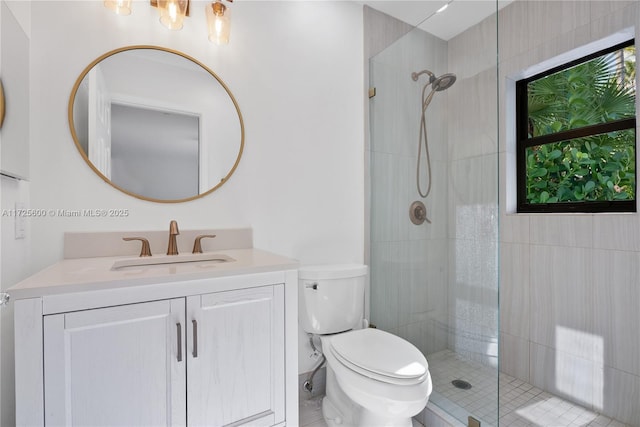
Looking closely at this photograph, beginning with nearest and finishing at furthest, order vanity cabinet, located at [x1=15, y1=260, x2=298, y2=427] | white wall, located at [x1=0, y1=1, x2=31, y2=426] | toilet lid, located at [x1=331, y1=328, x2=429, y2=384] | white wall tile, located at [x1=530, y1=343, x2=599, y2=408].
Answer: vanity cabinet, located at [x1=15, y1=260, x2=298, y2=427]
white wall, located at [x1=0, y1=1, x2=31, y2=426]
toilet lid, located at [x1=331, y1=328, x2=429, y2=384]
white wall tile, located at [x1=530, y1=343, x2=599, y2=408]

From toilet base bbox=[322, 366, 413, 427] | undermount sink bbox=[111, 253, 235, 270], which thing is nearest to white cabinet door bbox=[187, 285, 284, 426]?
undermount sink bbox=[111, 253, 235, 270]

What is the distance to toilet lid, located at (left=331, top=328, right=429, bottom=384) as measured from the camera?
1252 mm

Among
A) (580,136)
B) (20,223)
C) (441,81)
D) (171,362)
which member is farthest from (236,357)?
(580,136)

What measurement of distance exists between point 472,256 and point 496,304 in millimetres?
228

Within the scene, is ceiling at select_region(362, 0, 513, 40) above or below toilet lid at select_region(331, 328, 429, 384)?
above

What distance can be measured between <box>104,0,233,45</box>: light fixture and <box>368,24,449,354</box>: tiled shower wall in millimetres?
1000

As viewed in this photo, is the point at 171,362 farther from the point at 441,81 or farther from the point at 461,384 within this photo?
the point at 441,81

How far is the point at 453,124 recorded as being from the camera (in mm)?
1562

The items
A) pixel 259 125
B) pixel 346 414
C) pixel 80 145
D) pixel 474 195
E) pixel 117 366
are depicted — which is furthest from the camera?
pixel 259 125

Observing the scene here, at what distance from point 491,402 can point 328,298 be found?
2.78ft

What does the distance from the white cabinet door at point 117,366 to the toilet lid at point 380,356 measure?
686 mm

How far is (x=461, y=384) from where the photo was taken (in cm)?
153

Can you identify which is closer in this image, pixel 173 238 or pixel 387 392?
pixel 387 392

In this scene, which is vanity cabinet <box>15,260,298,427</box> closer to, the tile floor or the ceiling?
the tile floor
